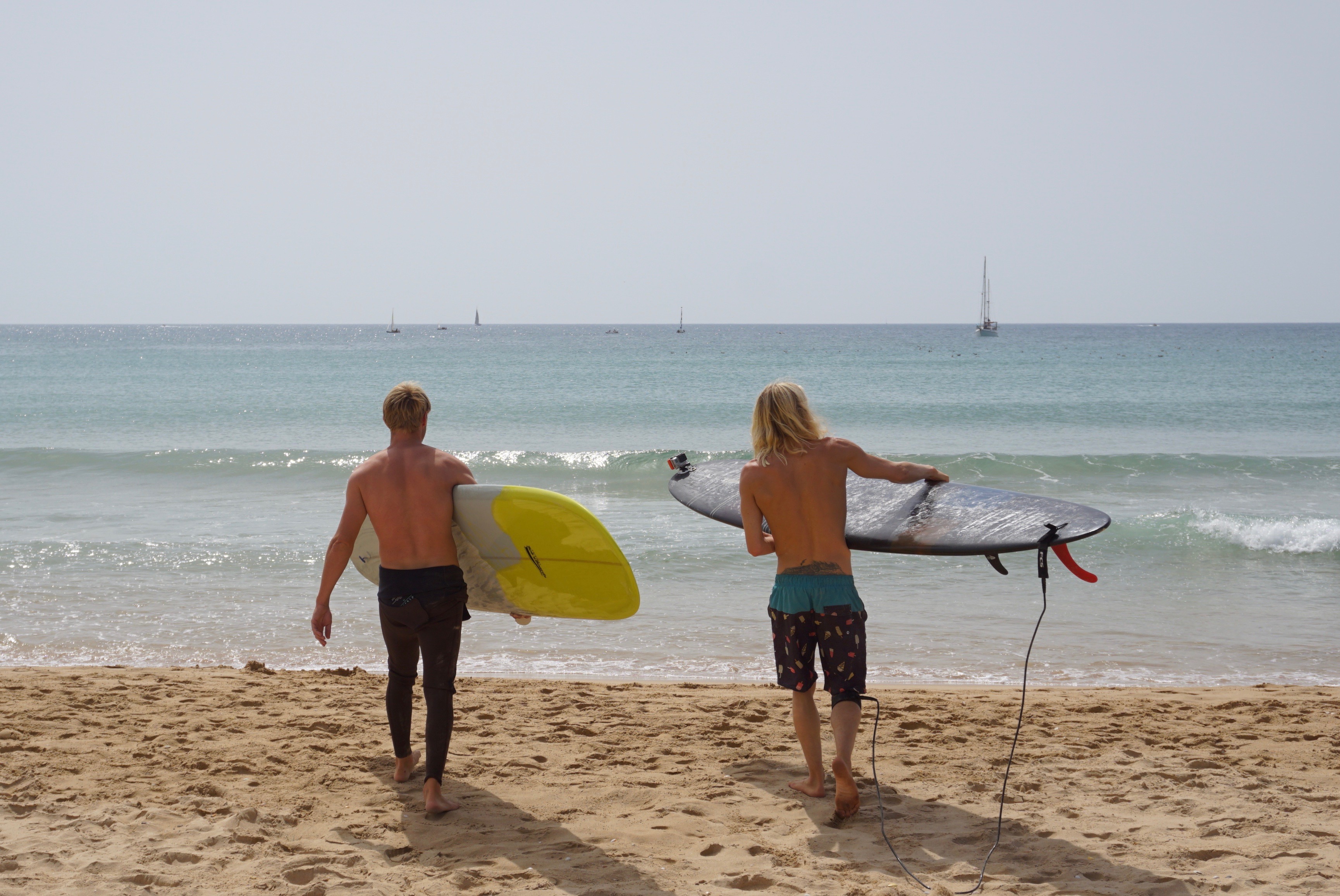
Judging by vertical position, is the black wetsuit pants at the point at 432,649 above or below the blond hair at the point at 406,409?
below

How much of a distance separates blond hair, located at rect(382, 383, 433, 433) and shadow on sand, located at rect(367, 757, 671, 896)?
4.26 feet

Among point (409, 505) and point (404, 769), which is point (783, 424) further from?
point (404, 769)

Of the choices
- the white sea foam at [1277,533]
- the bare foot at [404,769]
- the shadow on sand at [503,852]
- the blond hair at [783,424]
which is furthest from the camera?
the white sea foam at [1277,533]

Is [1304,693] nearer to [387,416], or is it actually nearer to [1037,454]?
[387,416]

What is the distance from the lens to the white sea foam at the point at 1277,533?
873 cm

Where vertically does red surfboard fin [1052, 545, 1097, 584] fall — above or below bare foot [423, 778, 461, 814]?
above

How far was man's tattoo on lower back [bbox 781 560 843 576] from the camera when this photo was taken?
10.0 ft

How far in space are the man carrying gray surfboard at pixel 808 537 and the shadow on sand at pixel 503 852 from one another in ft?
2.65

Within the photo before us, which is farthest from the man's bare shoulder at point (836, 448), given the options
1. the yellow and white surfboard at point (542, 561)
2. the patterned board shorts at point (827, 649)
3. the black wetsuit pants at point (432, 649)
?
the black wetsuit pants at point (432, 649)

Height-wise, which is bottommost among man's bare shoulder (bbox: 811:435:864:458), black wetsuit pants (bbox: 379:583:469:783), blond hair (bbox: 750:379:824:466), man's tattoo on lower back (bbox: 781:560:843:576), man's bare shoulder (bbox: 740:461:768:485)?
black wetsuit pants (bbox: 379:583:469:783)

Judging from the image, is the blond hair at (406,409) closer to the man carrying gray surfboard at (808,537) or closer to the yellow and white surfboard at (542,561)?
the yellow and white surfboard at (542,561)

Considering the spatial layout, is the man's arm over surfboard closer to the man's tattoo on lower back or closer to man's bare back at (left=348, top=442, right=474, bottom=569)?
the man's tattoo on lower back

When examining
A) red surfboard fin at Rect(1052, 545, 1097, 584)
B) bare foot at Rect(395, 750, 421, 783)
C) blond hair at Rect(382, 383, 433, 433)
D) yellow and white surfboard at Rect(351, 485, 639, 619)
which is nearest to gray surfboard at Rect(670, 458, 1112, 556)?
red surfboard fin at Rect(1052, 545, 1097, 584)

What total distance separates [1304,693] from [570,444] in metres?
14.4
